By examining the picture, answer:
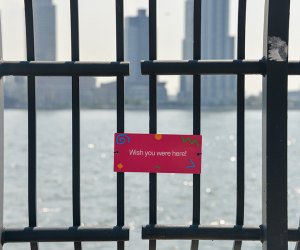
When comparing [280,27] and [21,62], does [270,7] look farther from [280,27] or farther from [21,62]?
[21,62]

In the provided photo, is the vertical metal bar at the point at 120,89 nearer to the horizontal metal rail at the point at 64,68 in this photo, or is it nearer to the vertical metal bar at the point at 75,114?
the horizontal metal rail at the point at 64,68

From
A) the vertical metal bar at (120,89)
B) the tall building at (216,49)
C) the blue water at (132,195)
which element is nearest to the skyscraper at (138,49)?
the vertical metal bar at (120,89)

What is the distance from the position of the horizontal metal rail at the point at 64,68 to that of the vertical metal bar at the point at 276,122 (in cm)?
63

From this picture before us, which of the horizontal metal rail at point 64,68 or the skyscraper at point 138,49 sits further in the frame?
the skyscraper at point 138,49

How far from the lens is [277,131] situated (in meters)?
2.45

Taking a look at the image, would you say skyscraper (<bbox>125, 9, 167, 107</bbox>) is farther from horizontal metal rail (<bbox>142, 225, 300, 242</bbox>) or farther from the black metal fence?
horizontal metal rail (<bbox>142, 225, 300, 242</bbox>)

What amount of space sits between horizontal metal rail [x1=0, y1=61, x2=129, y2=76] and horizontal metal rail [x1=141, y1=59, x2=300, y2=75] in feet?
0.37

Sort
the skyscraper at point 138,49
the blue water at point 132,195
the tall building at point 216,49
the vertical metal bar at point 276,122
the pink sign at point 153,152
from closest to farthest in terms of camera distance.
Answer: the vertical metal bar at point 276,122
the pink sign at point 153,152
the skyscraper at point 138,49
the blue water at point 132,195
the tall building at point 216,49

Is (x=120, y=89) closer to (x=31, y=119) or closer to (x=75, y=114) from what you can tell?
(x=75, y=114)

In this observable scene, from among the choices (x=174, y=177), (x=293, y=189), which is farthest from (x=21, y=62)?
(x=174, y=177)

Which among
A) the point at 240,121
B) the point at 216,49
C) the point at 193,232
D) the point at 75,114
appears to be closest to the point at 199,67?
the point at 240,121

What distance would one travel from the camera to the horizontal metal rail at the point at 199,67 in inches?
97.7

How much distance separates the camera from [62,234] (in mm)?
2521

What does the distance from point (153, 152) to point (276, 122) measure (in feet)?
1.82
